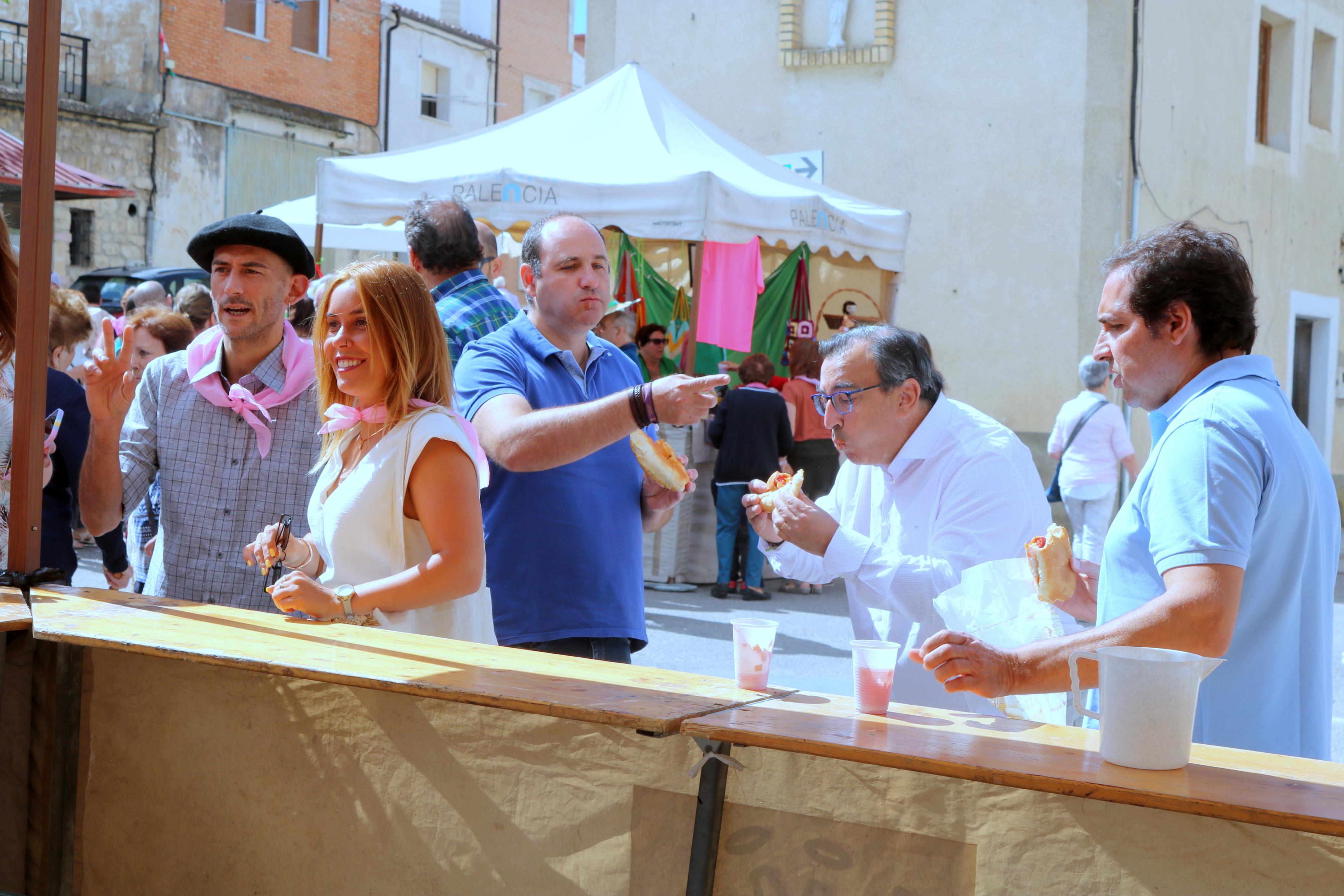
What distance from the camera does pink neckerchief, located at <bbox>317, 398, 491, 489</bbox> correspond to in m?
2.71

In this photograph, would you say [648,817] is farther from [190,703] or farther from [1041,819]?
[190,703]

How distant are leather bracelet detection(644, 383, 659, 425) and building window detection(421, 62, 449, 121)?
2592 centimetres

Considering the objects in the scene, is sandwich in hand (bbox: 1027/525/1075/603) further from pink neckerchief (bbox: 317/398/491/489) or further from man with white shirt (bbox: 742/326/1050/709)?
pink neckerchief (bbox: 317/398/491/489)

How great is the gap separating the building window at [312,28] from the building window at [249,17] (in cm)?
93

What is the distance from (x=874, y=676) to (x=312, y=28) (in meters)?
25.2

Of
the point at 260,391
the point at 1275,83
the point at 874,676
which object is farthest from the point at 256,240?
the point at 1275,83

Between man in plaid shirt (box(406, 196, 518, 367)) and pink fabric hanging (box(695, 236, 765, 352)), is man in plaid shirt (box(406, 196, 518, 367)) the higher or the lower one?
the lower one

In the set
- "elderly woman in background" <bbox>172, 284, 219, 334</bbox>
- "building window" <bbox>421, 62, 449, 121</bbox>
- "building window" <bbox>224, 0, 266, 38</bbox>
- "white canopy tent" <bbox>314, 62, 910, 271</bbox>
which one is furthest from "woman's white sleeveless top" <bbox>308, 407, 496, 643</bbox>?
"building window" <bbox>421, 62, 449, 121</bbox>

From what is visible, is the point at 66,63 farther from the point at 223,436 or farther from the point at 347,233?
the point at 223,436

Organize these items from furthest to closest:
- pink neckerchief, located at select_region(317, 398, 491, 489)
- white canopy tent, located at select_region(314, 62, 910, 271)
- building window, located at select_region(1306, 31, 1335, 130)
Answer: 1. building window, located at select_region(1306, 31, 1335, 130)
2. white canopy tent, located at select_region(314, 62, 910, 271)
3. pink neckerchief, located at select_region(317, 398, 491, 489)

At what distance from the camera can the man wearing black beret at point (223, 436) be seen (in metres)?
3.10

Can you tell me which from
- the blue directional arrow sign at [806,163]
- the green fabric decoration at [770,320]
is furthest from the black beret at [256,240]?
the blue directional arrow sign at [806,163]

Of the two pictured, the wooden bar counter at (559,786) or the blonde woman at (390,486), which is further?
the blonde woman at (390,486)

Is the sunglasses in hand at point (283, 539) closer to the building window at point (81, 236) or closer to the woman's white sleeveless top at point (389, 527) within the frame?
the woman's white sleeveless top at point (389, 527)
